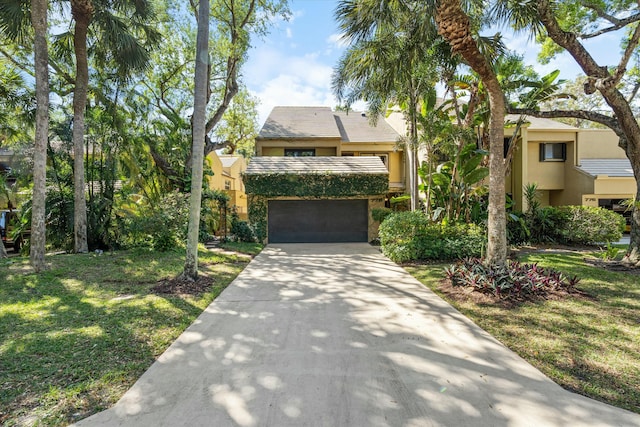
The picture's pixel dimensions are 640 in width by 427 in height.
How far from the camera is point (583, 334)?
4.66m

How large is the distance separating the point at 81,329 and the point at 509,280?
24.8ft

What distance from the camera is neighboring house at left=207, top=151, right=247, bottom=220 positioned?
2436 centimetres

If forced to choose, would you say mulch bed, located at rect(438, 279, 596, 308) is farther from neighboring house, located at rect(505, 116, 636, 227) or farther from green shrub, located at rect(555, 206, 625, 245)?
neighboring house, located at rect(505, 116, 636, 227)

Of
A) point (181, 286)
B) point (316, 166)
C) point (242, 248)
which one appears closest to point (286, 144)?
point (316, 166)

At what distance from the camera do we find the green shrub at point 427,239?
1038cm

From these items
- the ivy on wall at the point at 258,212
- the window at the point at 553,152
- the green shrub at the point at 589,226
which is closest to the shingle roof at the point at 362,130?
the ivy on wall at the point at 258,212

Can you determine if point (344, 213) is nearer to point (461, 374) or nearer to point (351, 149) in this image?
point (351, 149)

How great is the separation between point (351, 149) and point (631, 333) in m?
16.9

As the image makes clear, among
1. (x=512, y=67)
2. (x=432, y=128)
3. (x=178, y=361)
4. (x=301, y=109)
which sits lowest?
(x=178, y=361)

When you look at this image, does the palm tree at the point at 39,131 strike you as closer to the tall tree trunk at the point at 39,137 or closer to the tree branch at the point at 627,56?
the tall tree trunk at the point at 39,137

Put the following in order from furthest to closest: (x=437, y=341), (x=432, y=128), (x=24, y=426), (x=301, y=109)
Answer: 1. (x=301, y=109)
2. (x=432, y=128)
3. (x=437, y=341)
4. (x=24, y=426)

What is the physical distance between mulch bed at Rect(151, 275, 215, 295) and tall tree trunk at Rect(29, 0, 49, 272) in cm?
364

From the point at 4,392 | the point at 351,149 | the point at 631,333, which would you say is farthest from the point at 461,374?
the point at 351,149

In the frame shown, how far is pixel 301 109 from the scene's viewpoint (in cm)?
2312
